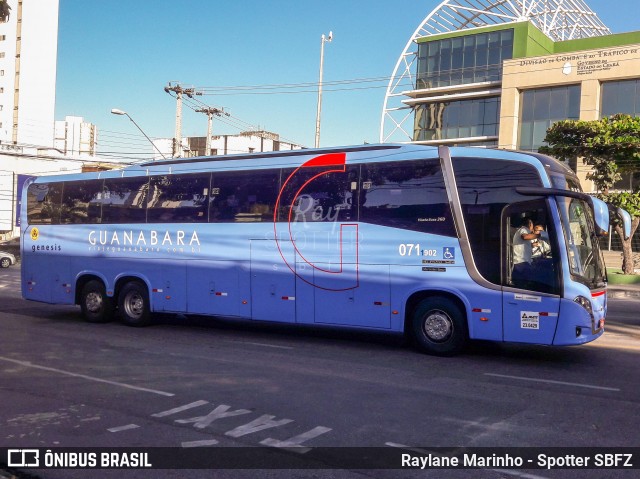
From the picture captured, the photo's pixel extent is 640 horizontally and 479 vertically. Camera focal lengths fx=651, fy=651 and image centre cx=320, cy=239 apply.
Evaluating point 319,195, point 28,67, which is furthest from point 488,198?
point 28,67

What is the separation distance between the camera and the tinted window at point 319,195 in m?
11.9

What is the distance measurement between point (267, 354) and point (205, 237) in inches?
136

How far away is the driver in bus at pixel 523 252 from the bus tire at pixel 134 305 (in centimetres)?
838

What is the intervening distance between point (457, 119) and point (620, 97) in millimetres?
13929

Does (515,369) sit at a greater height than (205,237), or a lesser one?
lesser

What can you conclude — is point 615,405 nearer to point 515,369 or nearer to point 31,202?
point 515,369

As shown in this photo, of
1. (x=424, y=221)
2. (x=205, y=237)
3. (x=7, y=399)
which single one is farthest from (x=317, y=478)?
(x=205, y=237)

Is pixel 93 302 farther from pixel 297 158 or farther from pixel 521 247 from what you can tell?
pixel 521 247

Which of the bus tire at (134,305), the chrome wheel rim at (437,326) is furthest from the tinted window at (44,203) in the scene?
the chrome wheel rim at (437,326)

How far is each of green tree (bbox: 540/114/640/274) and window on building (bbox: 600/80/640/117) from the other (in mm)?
12622

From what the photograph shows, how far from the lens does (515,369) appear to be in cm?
1005

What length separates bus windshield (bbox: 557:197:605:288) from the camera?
10.0m

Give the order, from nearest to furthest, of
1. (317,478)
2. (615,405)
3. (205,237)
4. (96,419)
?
(317,478)
(96,419)
(615,405)
(205,237)

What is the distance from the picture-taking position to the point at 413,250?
36.8ft
